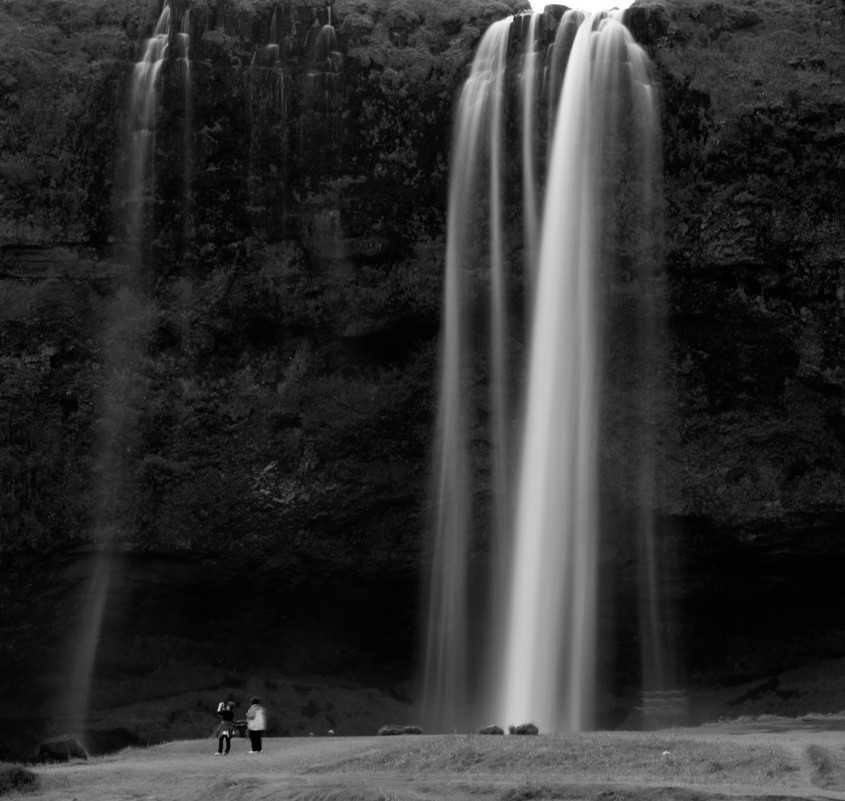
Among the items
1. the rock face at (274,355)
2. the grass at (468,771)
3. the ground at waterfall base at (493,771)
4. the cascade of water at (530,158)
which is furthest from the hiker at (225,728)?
the cascade of water at (530,158)

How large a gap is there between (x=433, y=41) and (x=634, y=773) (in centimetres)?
2252

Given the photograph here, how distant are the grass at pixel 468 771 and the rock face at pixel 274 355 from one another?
488 inches

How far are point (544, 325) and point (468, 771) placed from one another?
16292 millimetres

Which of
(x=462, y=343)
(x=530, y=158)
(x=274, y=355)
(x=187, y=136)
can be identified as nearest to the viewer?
(x=530, y=158)

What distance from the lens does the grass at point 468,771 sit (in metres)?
20.7

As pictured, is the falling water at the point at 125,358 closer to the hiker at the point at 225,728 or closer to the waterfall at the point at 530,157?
the waterfall at the point at 530,157

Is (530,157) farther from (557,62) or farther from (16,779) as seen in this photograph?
(16,779)

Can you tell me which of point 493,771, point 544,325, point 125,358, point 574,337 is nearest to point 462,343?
point 544,325

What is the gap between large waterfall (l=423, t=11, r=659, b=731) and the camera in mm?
36688

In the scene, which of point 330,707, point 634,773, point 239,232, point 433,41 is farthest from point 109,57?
point 634,773

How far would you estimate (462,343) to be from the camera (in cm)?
3834

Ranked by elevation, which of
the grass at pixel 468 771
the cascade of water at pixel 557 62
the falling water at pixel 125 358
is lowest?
the grass at pixel 468 771

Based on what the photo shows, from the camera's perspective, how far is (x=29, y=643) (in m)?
39.5

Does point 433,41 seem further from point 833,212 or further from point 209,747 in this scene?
point 209,747
